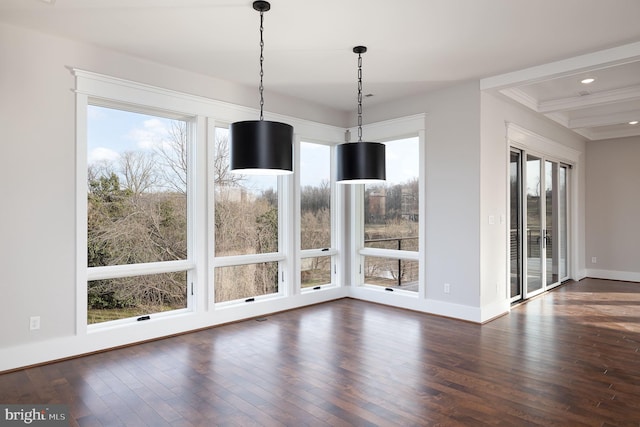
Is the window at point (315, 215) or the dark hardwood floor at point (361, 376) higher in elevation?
the window at point (315, 215)

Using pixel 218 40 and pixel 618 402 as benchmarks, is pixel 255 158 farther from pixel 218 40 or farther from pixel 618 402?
pixel 618 402

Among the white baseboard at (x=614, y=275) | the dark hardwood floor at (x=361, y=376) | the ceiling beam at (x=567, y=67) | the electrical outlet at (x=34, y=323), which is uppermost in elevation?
the ceiling beam at (x=567, y=67)

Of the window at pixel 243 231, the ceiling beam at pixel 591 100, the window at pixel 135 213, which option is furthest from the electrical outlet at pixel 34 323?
the ceiling beam at pixel 591 100

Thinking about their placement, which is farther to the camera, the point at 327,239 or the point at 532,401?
the point at 327,239

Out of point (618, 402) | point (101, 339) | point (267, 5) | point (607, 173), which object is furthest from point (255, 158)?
point (607, 173)

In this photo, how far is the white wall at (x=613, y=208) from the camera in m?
7.57

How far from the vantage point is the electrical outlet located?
11.4 ft

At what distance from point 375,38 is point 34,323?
3.94 metres

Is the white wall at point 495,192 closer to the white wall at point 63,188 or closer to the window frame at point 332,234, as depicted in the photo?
the white wall at point 63,188

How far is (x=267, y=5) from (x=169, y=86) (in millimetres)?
1810

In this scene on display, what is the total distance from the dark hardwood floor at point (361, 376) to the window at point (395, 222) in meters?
1.09

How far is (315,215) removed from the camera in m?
6.06

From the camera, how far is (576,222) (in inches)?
302

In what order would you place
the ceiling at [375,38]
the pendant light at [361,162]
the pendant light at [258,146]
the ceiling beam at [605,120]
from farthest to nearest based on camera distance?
the ceiling beam at [605,120] < the pendant light at [361,162] < the ceiling at [375,38] < the pendant light at [258,146]
